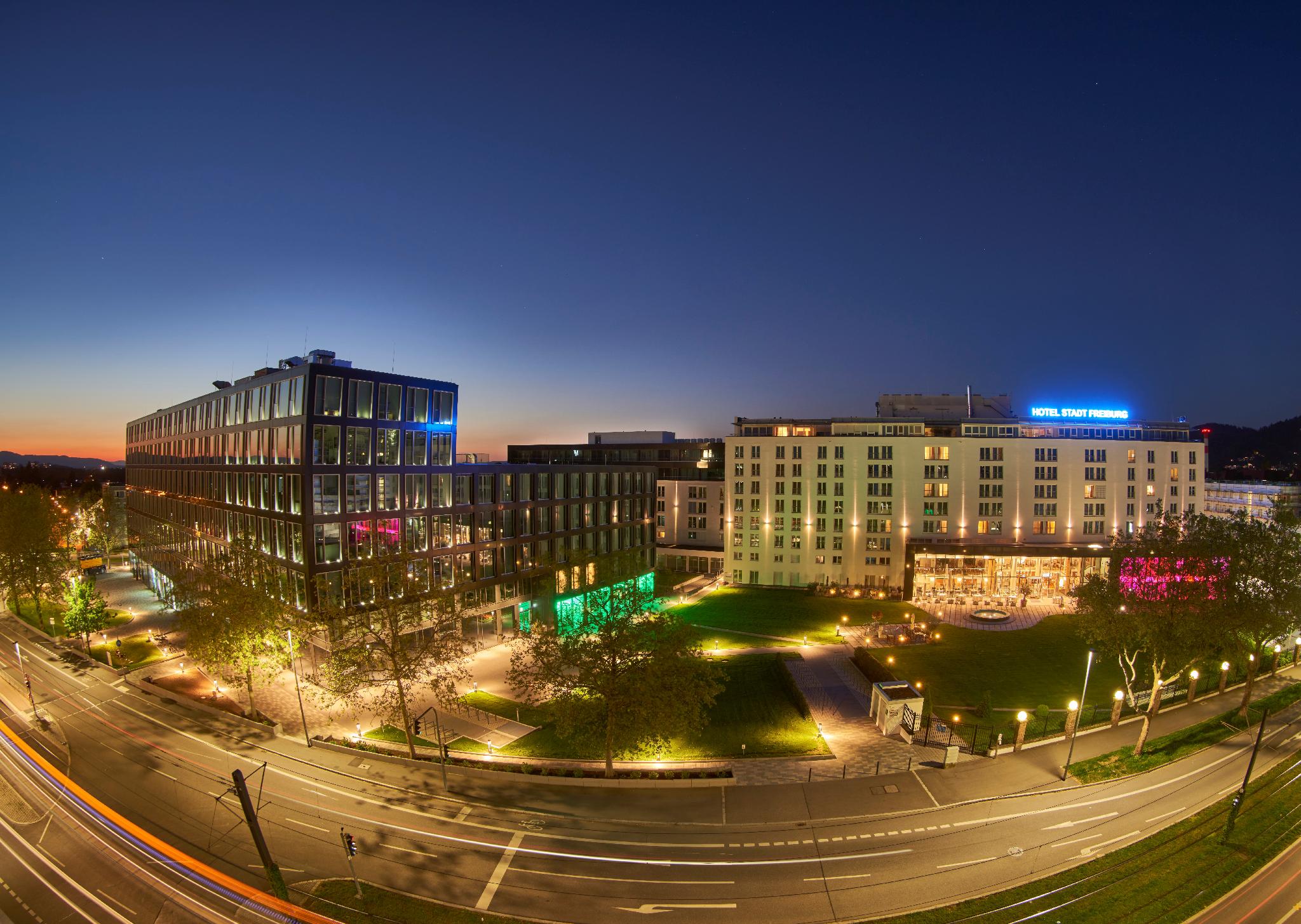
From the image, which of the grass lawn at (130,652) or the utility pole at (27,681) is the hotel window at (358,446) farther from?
the grass lawn at (130,652)

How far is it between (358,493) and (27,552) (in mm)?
44389

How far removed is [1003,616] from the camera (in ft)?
225

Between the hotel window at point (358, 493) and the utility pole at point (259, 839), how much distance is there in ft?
100

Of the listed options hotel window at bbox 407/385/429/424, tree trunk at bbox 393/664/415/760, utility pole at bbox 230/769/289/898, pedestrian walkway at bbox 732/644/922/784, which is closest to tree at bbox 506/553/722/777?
pedestrian walkway at bbox 732/644/922/784

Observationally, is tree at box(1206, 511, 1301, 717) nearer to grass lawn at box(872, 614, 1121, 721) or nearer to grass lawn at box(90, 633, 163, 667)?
grass lawn at box(872, 614, 1121, 721)

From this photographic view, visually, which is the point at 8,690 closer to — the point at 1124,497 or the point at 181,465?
the point at 181,465

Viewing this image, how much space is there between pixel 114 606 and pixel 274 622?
56.4 metres

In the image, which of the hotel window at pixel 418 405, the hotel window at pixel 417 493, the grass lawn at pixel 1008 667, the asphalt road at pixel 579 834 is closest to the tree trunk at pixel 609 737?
the asphalt road at pixel 579 834

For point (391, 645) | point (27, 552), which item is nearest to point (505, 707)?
point (391, 645)

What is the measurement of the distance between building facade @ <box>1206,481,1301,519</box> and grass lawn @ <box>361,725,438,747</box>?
17120cm

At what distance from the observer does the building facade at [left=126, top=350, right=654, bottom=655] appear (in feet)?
→ 163

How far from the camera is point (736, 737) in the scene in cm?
4056

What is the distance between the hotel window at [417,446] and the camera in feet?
→ 182

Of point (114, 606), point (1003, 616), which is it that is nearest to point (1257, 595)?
point (1003, 616)
